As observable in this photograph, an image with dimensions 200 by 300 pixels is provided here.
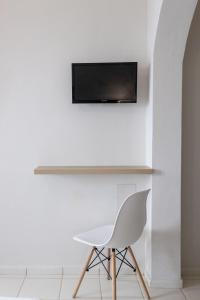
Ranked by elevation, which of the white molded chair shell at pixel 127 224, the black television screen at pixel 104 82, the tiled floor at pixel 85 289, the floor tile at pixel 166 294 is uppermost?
the black television screen at pixel 104 82

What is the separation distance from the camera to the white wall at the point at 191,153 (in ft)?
9.44

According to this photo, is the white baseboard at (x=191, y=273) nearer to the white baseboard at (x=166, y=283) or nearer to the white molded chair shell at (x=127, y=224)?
the white baseboard at (x=166, y=283)

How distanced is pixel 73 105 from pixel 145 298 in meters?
1.66

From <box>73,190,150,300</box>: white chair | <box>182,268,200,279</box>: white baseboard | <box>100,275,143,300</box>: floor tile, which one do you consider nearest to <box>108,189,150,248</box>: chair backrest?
<box>73,190,150,300</box>: white chair

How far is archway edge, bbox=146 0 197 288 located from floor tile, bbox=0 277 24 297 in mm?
1078

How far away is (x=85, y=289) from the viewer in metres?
2.72

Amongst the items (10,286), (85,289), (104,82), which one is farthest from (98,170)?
(10,286)

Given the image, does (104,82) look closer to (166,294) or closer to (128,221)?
(128,221)

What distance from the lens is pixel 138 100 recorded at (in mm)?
2934

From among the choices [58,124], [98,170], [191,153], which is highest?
[58,124]

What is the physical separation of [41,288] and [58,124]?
1.35 meters

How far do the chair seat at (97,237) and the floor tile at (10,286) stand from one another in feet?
2.22

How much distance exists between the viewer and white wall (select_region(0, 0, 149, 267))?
2.89 meters

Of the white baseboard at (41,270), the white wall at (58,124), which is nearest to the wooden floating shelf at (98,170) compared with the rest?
the white wall at (58,124)
